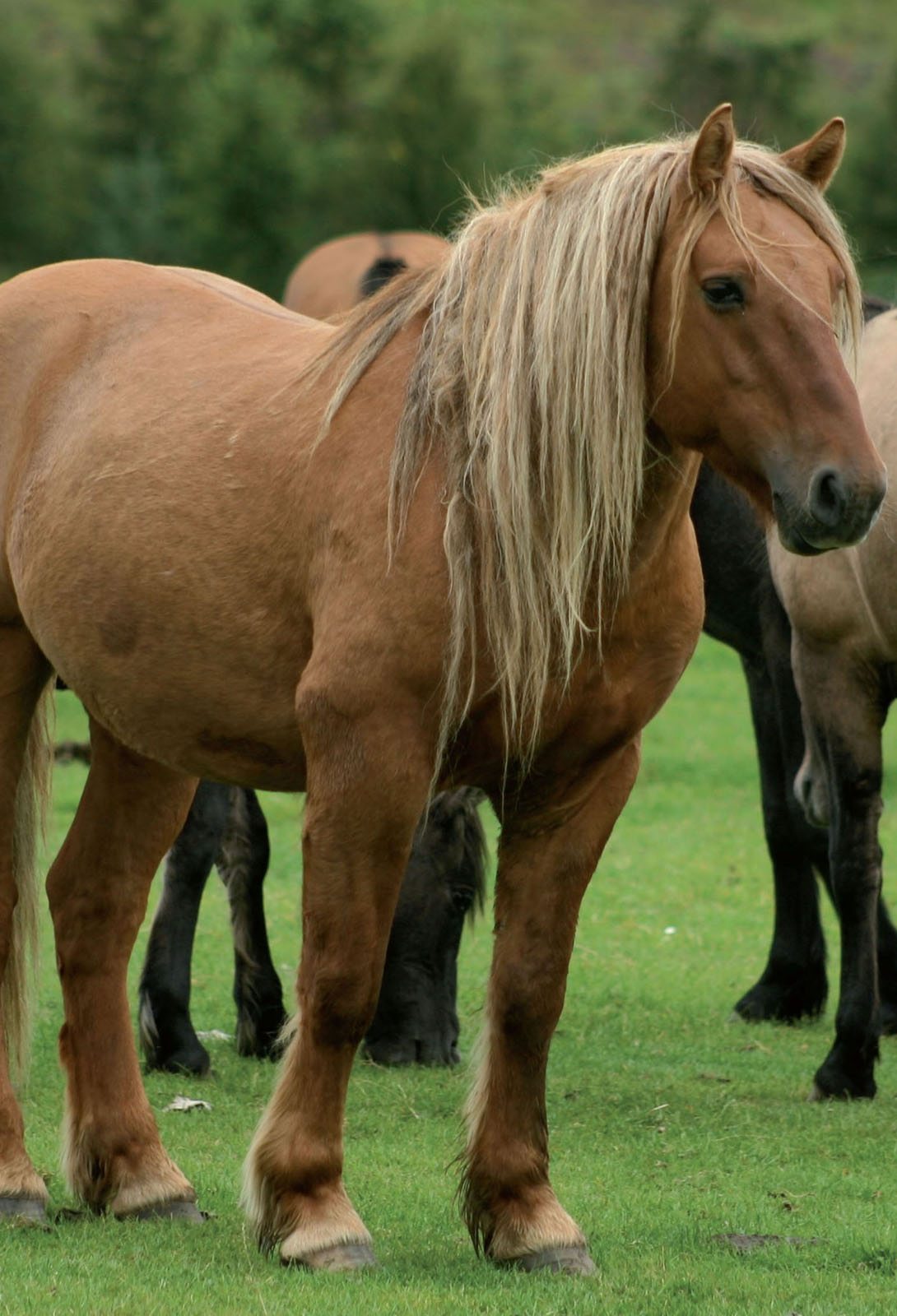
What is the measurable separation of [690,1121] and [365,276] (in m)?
3.25

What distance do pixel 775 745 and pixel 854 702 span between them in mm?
1225

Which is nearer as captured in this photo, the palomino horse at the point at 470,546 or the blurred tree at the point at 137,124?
the palomino horse at the point at 470,546

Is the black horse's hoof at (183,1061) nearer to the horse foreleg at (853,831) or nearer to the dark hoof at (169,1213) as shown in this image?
the dark hoof at (169,1213)

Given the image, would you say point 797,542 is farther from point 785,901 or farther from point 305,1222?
point 785,901

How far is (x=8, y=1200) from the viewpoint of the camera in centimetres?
355

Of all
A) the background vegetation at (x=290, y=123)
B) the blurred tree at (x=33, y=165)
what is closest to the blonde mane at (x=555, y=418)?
the background vegetation at (x=290, y=123)

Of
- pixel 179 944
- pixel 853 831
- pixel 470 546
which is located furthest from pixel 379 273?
pixel 470 546

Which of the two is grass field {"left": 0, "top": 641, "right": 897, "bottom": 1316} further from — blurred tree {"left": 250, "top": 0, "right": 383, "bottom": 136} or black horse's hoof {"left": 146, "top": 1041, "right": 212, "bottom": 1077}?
blurred tree {"left": 250, "top": 0, "right": 383, "bottom": 136}

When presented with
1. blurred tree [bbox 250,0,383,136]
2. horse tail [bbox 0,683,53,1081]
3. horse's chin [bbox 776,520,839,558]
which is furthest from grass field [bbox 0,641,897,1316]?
blurred tree [bbox 250,0,383,136]

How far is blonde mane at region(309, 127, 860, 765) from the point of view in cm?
299

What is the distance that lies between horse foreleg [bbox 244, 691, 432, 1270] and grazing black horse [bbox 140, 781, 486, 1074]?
2.07 metres

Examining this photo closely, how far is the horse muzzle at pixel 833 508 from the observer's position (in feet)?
9.11

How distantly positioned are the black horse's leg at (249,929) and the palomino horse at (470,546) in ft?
6.00

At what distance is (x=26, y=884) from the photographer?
12.9 ft
